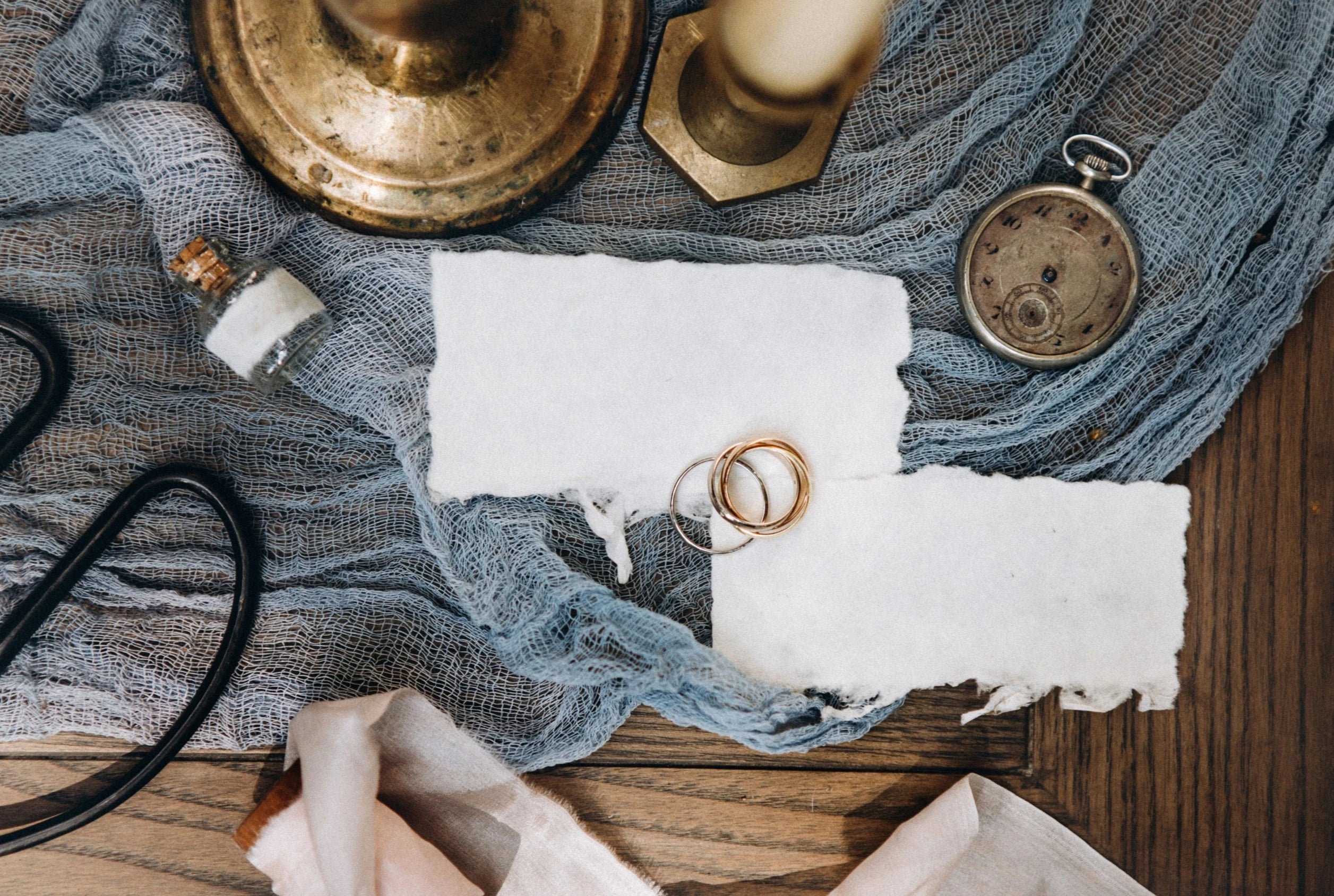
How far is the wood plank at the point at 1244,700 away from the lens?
24.0 inches

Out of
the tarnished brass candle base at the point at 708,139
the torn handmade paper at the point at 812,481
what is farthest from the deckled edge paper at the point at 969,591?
the tarnished brass candle base at the point at 708,139

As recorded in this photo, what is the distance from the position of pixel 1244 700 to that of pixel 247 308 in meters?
0.68

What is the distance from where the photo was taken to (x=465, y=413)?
572 mm

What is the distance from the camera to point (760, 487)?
59 cm

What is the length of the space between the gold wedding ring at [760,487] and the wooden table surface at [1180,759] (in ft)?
0.45

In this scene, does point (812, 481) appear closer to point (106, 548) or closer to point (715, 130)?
point (715, 130)

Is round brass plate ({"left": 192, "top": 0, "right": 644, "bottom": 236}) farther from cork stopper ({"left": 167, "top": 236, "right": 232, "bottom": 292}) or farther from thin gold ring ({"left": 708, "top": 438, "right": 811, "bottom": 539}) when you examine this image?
thin gold ring ({"left": 708, "top": 438, "right": 811, "bottom": 539})

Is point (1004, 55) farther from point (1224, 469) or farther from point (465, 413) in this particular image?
point (465, 413)

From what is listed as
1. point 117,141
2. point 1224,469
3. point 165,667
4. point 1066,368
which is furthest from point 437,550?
point 1224,469

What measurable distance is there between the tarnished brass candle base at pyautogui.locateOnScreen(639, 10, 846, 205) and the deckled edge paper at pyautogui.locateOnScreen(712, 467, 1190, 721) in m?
0.19

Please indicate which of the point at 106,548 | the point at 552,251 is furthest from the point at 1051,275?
the point at 106,548

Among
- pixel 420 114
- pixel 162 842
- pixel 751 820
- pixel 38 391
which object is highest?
pixel 420 114

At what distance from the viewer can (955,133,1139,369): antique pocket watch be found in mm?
575

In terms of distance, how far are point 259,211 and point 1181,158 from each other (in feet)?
1.87
